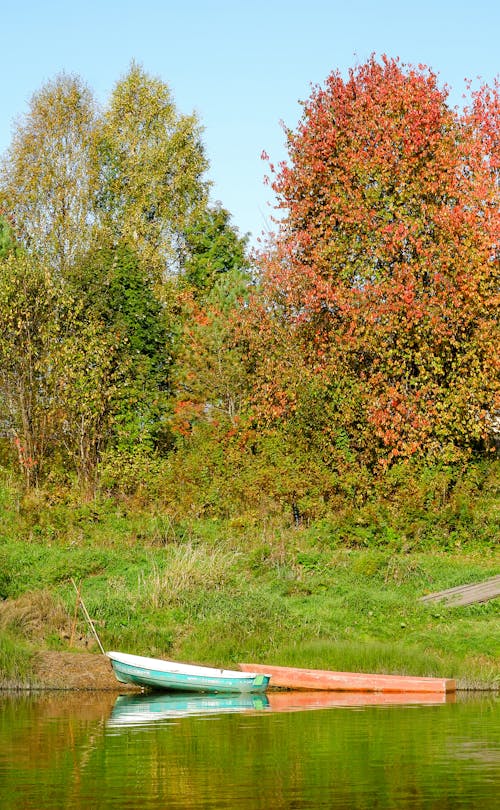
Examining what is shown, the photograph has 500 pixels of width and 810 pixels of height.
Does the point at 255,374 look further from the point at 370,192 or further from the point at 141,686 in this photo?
the point at 141,686

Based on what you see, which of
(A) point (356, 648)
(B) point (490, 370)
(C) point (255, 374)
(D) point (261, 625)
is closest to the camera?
(A) point (356, 648)

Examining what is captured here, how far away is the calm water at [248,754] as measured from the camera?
1365 cm

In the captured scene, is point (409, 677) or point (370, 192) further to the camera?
point (370, 192)

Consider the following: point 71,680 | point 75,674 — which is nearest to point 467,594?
point 75,674

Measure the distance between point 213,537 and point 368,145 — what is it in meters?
12.1

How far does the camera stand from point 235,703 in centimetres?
2084

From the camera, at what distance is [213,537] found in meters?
31.8

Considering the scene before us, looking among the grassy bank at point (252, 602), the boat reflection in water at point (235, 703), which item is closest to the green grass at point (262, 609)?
the grassy bank at point (252, 602)

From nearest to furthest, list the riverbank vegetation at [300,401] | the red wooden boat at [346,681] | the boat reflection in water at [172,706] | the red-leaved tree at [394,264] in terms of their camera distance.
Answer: the boat reflection in water at [172,706] → the red wooden boat at [346,681] → the riverbank vegetation at [300,401] → the red-leaved tree at [394,264]

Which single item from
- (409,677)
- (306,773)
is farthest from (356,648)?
(306,773)

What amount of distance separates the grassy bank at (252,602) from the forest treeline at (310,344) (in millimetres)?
3932

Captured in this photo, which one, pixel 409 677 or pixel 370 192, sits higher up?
pixel 370 192

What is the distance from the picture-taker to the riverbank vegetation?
2867 centimetres

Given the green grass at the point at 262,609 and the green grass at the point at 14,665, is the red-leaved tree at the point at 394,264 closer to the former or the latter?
the green grass at the point at 262,609
